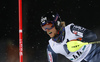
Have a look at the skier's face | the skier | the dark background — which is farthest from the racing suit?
the dark background

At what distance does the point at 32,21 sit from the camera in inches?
88.0

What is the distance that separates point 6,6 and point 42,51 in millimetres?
775

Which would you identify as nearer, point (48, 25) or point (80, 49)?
point (48, 25)

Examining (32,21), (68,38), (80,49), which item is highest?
(32,21)

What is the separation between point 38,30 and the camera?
226cm

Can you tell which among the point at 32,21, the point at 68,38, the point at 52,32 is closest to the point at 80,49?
the point at 68,38

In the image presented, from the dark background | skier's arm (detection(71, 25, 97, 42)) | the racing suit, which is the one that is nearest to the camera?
skier's arm (detection(71, 25, 97, 42))

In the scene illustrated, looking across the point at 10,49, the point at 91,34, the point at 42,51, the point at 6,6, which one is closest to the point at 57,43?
the point at 91,34

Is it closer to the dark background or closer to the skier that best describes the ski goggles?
the skier

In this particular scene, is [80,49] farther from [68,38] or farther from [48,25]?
[48,25]

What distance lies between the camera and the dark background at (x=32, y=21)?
2.16 metres

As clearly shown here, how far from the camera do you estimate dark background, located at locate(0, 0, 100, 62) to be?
2156 mm

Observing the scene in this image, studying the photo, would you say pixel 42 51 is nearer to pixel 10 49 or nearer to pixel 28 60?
pixel 28 60

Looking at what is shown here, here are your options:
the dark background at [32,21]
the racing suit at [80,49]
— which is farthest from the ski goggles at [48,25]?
the dark background at [32,21]
